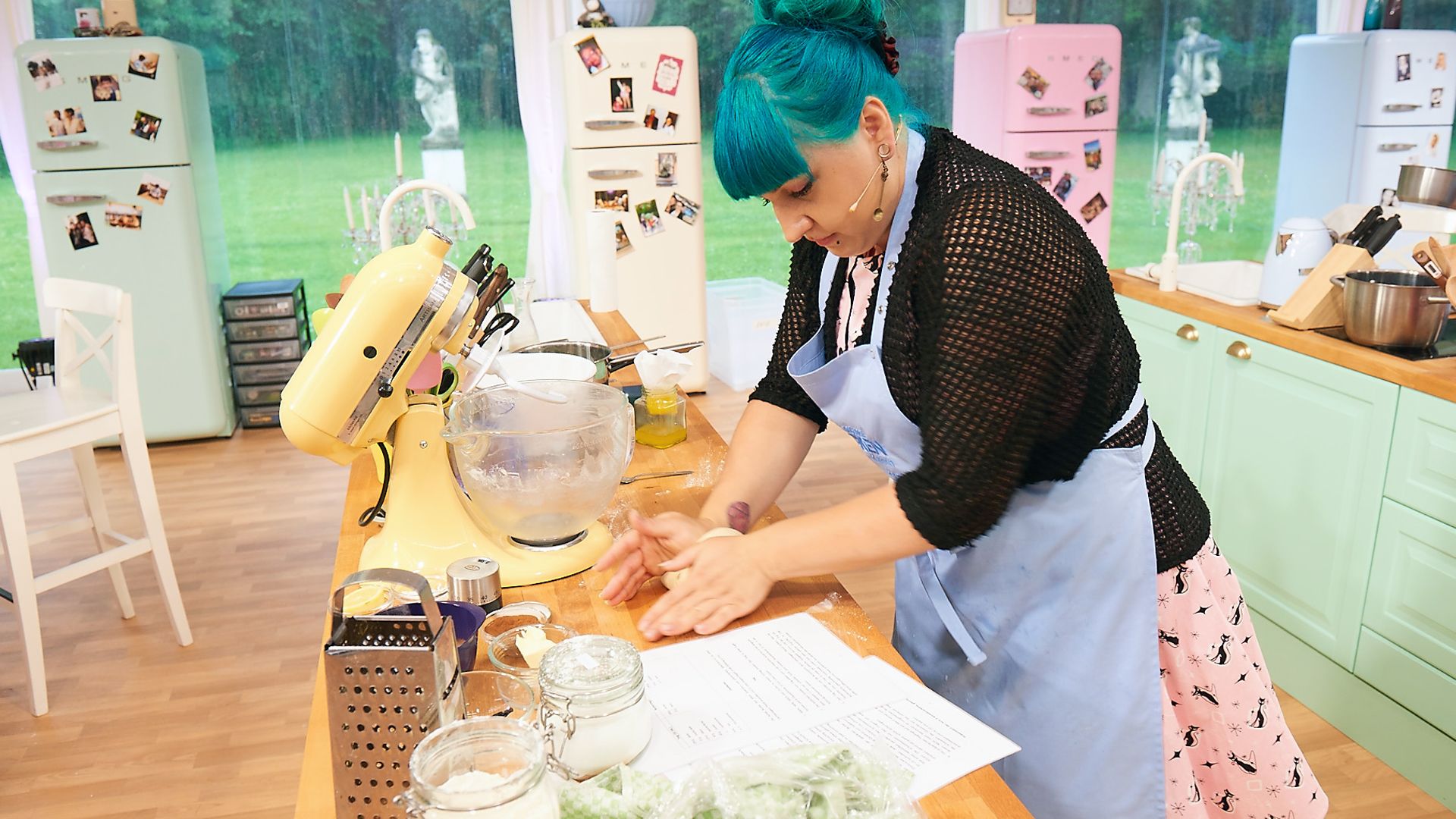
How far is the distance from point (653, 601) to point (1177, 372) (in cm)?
201

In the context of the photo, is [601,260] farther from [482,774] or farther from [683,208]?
[482,774]

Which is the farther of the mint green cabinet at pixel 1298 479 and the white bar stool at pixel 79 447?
the white bar stool at pixel 79 447

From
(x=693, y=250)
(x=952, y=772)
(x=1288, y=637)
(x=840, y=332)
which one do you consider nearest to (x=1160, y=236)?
(x=693, y=250)

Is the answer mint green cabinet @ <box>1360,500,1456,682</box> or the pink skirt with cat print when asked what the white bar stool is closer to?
the pink skirt with cat print

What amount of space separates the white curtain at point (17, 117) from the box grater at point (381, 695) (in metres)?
4.54

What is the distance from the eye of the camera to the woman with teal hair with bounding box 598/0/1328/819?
1085mm

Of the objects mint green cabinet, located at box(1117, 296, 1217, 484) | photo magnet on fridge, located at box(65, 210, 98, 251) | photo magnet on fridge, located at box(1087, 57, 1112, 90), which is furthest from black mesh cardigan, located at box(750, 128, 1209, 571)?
photo magnet on fridge, located at box(1087, 57, 1112, 90)

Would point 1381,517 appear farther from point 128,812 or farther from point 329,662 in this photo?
point 128,812

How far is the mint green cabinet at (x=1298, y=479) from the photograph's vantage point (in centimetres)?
228

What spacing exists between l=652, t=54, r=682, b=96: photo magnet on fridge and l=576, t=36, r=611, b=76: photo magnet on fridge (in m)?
0.22

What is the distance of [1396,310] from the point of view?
2.19 m

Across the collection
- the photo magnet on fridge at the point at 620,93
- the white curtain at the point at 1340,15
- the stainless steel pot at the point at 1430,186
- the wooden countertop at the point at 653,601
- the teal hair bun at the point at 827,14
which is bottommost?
the wooden countertop at the point at 653,601

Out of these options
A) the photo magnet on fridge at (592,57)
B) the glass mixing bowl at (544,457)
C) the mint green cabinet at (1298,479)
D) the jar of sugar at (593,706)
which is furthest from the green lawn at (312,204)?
the jar of sugar at (593,706)

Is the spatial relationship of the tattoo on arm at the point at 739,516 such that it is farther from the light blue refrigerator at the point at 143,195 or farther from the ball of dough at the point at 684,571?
the light blue refrigerator at the point at 143,195
